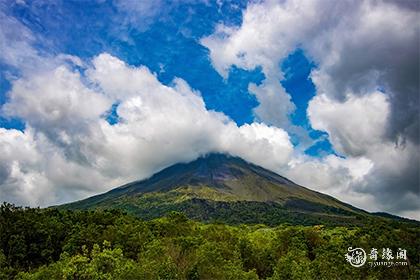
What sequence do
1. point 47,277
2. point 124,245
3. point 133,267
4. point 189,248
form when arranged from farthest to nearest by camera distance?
point 124,245 → point 189,248 → point 47,277 → point 133,267

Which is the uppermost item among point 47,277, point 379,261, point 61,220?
point 61,220

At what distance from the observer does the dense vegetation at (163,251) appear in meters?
30.0

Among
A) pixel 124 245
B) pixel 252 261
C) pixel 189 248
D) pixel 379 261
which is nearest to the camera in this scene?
pixel 379 261

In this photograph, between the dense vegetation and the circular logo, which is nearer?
the circular logo

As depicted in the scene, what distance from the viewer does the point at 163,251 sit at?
36.9 metres

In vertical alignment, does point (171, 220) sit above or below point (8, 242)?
above

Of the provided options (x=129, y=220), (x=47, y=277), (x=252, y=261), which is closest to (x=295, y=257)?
(x=252, y=261)

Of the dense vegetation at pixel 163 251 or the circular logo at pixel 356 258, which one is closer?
the circular logo at pixel 356 258

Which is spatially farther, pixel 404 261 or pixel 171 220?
pixel 171 220

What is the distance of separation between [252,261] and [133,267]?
19.6m

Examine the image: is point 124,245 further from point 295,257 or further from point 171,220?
point 295,257

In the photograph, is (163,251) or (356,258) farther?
(163,251)

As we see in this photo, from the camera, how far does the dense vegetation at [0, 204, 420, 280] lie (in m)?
30.0

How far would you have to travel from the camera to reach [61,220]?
64.8 m
